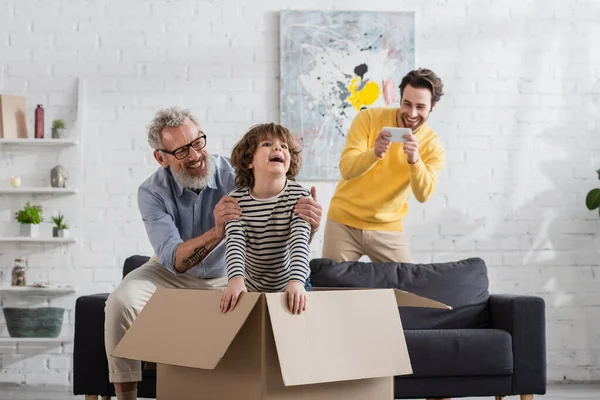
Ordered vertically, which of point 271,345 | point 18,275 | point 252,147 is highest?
point 252,147

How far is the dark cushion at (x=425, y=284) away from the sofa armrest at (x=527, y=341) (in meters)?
0.21

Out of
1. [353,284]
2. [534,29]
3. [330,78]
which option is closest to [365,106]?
[330,78]

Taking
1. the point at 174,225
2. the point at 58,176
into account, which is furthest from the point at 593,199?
the point at 58,176

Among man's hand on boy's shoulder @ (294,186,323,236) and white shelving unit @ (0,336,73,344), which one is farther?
white shelving unit @ (0,336,73,344)

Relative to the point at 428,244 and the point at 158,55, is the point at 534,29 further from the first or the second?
the point at 158,55

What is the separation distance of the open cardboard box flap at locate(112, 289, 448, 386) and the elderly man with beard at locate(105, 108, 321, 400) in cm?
46

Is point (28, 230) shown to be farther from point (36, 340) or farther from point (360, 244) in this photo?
point (360, 244)

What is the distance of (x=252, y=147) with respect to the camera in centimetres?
242

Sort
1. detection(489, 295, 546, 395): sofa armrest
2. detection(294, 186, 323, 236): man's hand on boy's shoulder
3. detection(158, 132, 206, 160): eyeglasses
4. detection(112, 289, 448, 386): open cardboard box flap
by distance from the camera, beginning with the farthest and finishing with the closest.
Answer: detection(489, 295, 546, 395): sofa armrest
detection(158, 132, 206, 160): eyeglasses
detection(294, 186, 323, 236): man's hand on boy's shoulder
detection(112, 289, 448, 386): open cardboard box flap

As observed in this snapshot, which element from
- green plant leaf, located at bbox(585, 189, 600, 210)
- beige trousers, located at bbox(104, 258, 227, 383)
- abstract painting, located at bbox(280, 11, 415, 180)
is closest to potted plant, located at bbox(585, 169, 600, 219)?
green plant leaf, located at bbox(585, 189, 600, 210)

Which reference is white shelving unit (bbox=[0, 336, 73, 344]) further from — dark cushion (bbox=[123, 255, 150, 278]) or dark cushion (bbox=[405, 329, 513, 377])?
dark cushion (bbox=[405, 329, 513, 377])

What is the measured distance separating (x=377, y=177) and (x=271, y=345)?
1.83 m

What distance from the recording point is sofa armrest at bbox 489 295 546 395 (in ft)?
10.4

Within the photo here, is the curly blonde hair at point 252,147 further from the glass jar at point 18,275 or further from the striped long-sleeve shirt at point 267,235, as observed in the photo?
the glass jar at point 18,275
